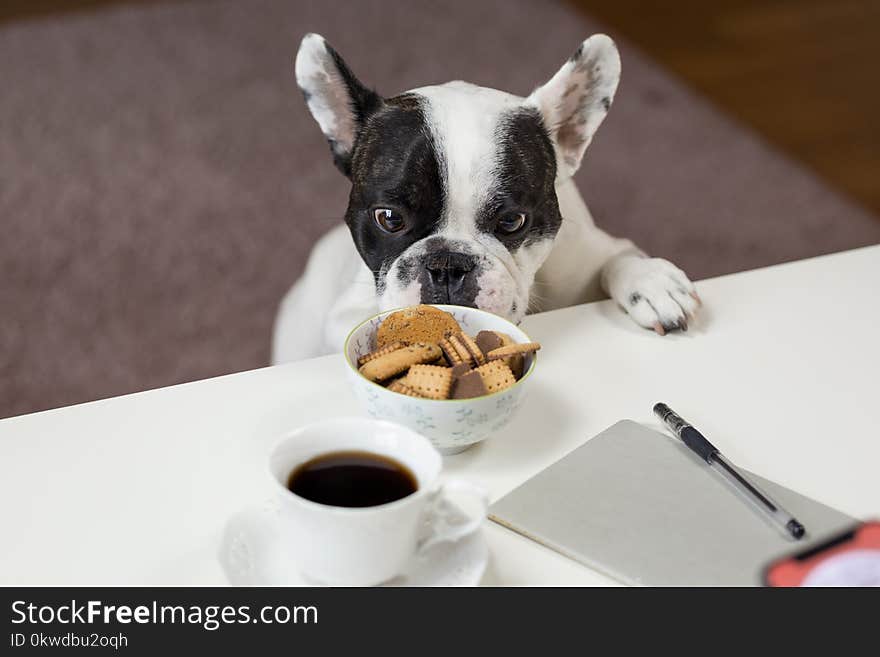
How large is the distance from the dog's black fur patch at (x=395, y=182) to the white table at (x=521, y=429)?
0.19 metres

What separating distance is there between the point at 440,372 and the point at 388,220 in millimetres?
361

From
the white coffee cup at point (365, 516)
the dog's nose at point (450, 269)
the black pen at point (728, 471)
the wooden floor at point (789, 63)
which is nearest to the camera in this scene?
the white coffee cup at point (365, 516)

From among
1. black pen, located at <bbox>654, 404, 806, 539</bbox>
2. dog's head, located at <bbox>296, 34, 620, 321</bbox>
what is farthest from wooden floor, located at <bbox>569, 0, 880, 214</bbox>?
black pen, located at <bbox>654, 404, 806, 539</bbox>

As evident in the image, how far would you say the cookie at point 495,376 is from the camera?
103cm

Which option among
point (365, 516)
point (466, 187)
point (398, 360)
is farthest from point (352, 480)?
point (466, 187)

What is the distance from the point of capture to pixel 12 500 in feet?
3.29

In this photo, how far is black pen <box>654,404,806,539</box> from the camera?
95 centimetres

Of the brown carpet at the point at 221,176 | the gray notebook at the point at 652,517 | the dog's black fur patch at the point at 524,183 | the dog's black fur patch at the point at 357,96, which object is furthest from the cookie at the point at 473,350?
the brown carpet at the point at 221,176

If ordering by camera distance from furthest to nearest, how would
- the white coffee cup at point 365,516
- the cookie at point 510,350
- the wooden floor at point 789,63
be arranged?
1. the wooden floor at point 789,63
2. the cookie at point 510,350
3. the white coffee cup at point 365,516

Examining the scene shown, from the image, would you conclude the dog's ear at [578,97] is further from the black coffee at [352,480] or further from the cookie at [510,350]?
the black coffee at [352,480]

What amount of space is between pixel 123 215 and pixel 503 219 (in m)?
2.01

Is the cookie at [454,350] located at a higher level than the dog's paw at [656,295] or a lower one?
lower

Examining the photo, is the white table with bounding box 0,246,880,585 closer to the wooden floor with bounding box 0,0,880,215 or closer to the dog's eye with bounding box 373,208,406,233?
the dog's eye with bounding box 373,208,406,233

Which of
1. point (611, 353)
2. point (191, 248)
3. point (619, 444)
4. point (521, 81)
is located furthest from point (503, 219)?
point (521, 81)
